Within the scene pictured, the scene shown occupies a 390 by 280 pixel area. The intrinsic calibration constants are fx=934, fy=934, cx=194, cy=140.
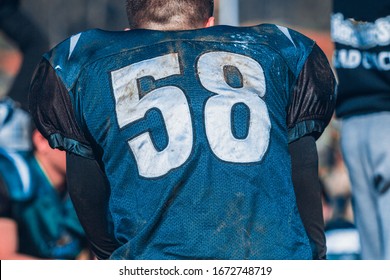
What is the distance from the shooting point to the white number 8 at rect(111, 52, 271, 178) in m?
2.18

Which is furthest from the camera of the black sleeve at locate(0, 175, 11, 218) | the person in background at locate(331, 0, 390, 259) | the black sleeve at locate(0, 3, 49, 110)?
the black sleeve at locate(0, 3, 49, 110)

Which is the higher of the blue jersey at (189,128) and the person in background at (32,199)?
the blue jersey at (189,128)

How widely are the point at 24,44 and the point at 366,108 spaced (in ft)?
6.26

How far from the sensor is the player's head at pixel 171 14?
7.77ft

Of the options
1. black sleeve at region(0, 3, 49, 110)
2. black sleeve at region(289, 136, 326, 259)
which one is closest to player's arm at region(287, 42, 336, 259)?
black sleeve at region(289, 136, 326, 259)

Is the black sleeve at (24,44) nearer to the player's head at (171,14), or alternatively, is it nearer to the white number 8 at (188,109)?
the player's head at (171,14)

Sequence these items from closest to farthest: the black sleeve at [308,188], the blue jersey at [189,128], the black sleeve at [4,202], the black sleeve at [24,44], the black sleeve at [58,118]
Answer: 1. the blue jersey at [189,128]
2. the black sleeve at [58,118]
3. the black sleeve at [308,188]
4. the black sleeve at [4,202]
5. the black sleeve at [24,44]

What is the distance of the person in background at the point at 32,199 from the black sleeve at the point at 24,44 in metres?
0.12

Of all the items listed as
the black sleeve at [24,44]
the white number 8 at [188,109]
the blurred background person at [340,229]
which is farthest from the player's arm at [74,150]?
the black sleeve at [24,44]

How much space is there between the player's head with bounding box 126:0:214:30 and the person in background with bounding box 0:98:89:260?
2147 mm

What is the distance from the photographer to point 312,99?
7.93ft

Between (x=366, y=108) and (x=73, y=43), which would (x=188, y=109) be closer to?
(x=73, y=43)

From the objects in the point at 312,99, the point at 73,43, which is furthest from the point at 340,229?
the point at 73,43

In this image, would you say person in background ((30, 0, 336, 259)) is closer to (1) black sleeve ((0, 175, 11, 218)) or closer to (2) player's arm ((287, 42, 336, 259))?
(2) player's arm ((287, 42, 336, 259))
